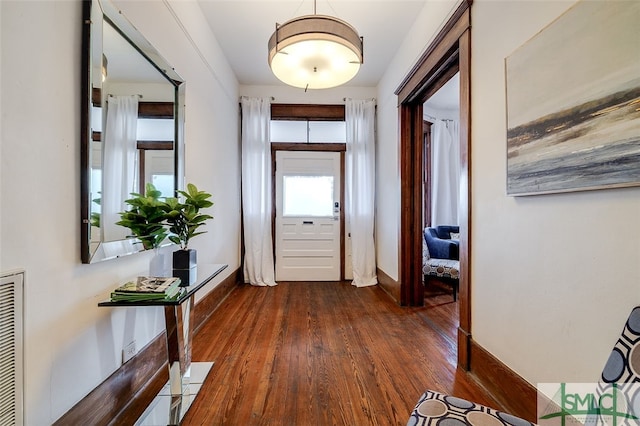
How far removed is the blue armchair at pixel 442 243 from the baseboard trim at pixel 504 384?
Answer: 1917 millimetres

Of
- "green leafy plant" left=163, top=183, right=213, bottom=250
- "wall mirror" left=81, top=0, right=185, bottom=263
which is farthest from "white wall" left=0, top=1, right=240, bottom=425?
"green leafy plant" left=163, top=183, right=213, bottom=250

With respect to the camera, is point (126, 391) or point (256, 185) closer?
point (126, 391)

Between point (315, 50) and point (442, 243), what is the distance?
316 centimetres

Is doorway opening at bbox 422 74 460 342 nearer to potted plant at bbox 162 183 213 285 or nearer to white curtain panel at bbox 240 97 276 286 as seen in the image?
white curtain panel at bbox 240 97 276 286

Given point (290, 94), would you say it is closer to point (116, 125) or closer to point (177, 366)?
point (116, 125)

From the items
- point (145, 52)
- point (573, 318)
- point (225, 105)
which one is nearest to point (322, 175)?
point (225, 105)

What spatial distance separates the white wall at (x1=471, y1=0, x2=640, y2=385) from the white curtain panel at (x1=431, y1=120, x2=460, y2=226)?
10.6 ft

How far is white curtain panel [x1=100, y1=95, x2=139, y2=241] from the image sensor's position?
4.63ft

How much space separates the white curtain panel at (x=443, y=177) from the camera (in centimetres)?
494

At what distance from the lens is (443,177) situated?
493 centimetres

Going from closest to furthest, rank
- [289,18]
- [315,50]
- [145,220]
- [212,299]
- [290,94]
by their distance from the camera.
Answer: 1. [145,220]
2. [315,50]
3. [289,18]
4. [212,299]
5. [290,94]

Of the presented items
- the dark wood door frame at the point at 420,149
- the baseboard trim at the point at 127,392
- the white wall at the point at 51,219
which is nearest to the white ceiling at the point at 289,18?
the dark wood door frame at the point at 420,149

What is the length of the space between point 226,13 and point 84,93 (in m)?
2.12

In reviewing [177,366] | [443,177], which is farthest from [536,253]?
[443,177]
